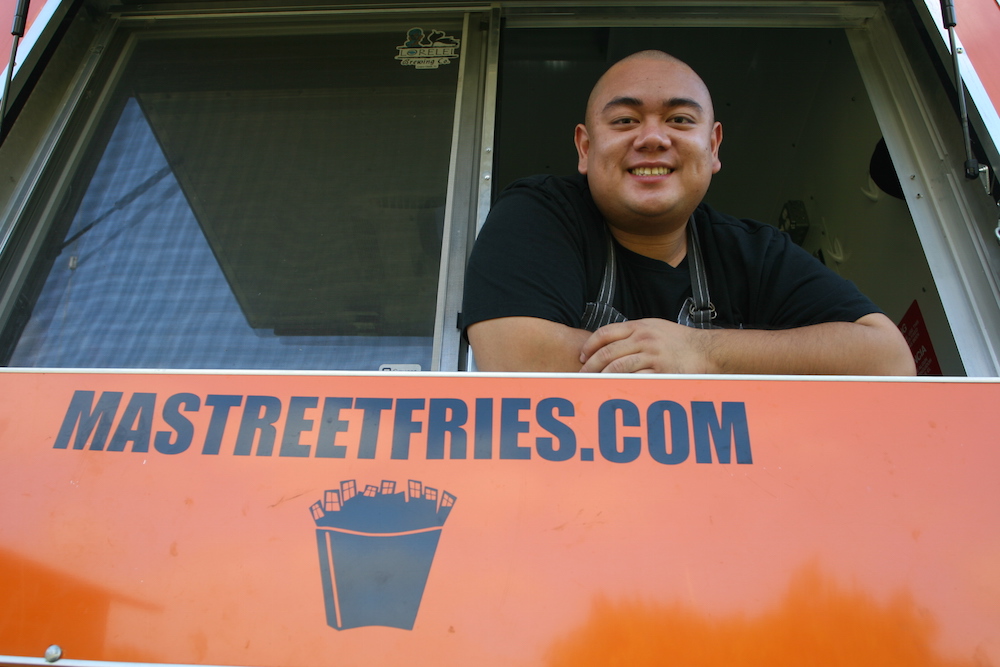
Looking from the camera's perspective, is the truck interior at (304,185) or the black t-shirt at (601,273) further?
the truck interior at (304,185)

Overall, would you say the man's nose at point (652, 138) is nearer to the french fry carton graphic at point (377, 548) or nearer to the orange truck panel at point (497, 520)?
the orange truck panel at point (497, 520)

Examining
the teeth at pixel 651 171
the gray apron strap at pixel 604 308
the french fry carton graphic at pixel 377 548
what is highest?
the teeth at pixel 651 171

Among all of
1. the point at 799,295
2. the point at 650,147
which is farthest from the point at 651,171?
the point at 799,295

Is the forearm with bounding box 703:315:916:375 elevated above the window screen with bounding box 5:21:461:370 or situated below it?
below

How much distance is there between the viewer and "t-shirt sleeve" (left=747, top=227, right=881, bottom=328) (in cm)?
126

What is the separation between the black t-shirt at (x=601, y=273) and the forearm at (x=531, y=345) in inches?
0.7

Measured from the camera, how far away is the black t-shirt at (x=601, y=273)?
3.84ft

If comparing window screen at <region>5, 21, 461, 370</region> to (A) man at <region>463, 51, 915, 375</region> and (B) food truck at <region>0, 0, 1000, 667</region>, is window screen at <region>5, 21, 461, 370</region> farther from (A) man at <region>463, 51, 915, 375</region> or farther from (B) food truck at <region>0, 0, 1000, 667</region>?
(A) man at <region>463, 51, 915, 375</region>

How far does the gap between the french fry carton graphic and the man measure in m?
0.36

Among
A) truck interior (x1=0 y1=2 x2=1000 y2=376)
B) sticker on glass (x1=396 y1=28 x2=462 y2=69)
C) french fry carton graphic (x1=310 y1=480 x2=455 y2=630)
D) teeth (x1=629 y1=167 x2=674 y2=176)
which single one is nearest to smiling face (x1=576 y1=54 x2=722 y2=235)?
teeth (x1=629 y1=167 x2=674 y2=176)

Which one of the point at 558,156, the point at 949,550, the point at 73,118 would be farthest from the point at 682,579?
the point at 558,156

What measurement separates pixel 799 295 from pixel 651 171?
39cm

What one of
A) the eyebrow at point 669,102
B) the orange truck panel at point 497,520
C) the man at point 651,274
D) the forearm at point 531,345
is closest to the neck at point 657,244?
the man at point 651,274

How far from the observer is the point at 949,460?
831mm
